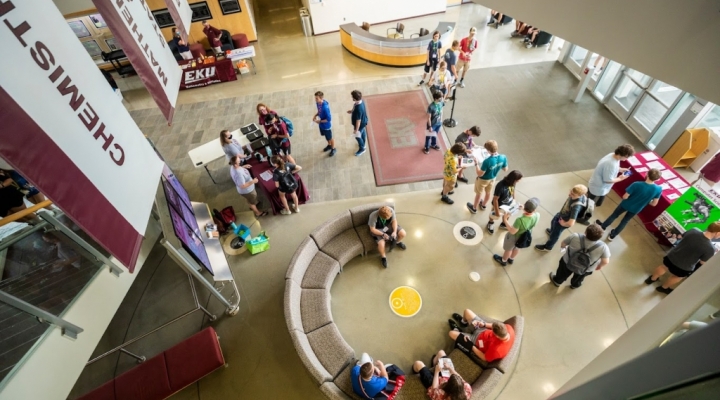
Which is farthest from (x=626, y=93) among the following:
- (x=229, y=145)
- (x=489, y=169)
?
(x=229, y=145)

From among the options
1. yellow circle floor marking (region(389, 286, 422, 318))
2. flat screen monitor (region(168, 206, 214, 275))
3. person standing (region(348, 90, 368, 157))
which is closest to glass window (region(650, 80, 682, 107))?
person standing (region(348, 90, 368, 157))

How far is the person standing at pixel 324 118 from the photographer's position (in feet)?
24.1

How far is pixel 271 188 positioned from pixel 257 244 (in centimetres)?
118

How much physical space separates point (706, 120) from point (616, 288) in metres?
5.50

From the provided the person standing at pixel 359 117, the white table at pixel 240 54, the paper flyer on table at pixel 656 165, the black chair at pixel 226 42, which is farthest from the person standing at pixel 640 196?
the black chair at pixel 226 42

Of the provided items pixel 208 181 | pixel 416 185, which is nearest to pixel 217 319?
pixel 208 181

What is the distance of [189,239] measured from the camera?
4934mm

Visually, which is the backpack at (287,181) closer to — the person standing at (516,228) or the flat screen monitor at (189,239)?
the flat screen monitor at (189,239)

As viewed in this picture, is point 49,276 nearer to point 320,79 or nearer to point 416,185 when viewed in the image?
point 416,185

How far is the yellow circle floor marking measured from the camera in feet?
18.3

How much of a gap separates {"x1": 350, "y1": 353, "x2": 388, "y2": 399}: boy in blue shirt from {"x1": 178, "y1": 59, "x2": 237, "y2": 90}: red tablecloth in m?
11.1

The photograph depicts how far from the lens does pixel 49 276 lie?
384cm

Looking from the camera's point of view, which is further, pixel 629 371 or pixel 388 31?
pixel 388 31

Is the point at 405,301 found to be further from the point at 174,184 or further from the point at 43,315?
the point at 43,315
